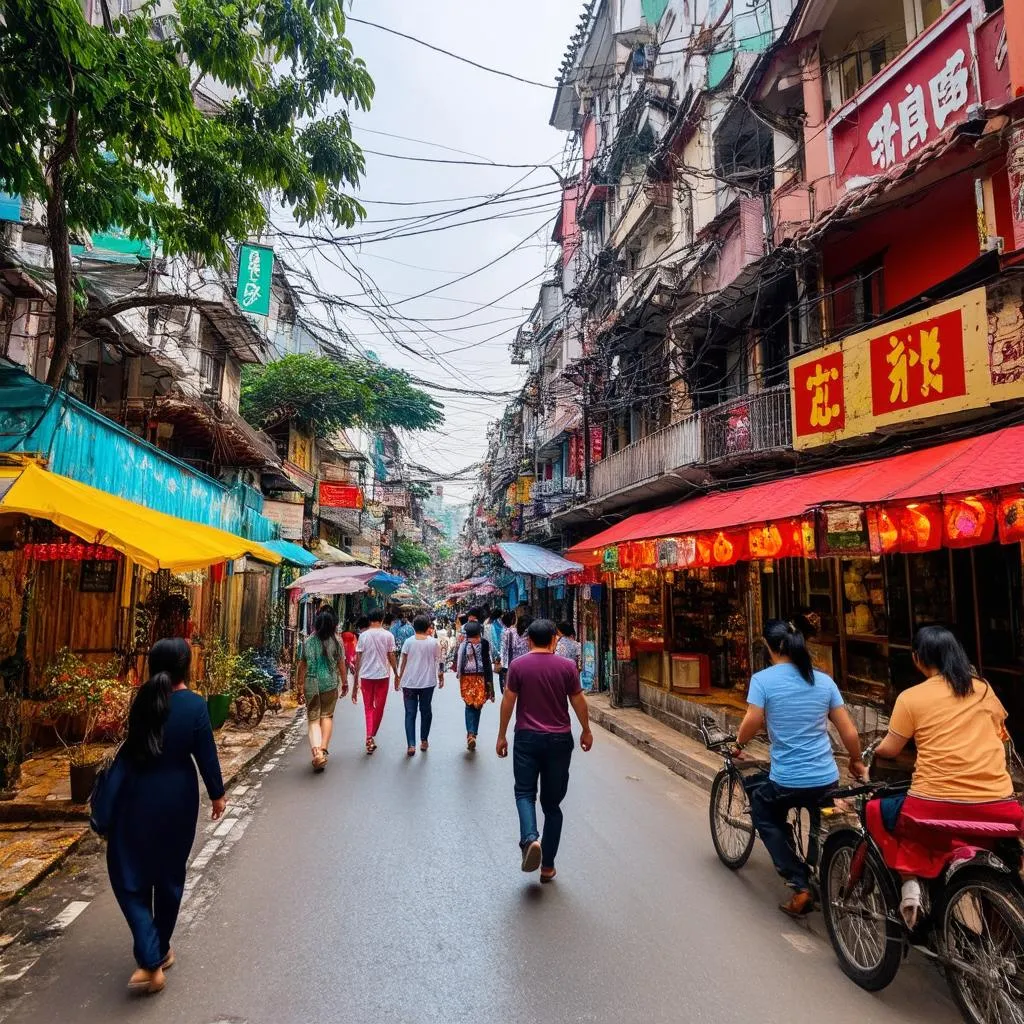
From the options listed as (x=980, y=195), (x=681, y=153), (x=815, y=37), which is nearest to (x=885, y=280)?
(x=980, y=195)

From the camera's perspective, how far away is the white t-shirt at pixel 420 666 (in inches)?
368

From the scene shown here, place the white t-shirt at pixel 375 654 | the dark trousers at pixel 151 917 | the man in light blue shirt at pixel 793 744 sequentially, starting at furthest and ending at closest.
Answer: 1. the white t-shirt at pixel 375 654
2. the man in light blue shirt at pixel 793 744
3. the dark trousers at pixel 151 917

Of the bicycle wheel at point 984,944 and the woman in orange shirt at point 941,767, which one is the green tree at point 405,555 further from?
the bicycle wheel at point 984,944

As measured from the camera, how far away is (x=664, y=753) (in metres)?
9.84

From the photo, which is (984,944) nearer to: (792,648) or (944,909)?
(944,909)

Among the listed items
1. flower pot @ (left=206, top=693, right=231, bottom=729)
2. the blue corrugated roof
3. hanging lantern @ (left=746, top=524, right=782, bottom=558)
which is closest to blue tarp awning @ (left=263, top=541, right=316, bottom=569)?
the blue corrugated roof

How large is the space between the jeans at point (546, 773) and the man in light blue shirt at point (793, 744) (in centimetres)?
131

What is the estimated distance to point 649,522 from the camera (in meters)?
13.8

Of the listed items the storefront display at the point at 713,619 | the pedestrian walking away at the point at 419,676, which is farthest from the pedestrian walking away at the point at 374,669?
the storefront display at the point at 713,619

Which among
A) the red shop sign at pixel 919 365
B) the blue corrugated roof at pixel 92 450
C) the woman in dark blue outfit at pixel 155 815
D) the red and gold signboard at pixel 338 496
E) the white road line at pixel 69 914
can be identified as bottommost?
the white road line at pixel 69 914

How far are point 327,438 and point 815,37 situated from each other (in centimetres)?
2253

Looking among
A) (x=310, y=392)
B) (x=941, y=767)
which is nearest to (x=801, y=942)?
(x=941, y=767)

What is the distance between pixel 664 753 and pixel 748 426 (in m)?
5.86

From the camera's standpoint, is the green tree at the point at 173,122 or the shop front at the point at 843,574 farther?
the shop front at the point at 843,574
